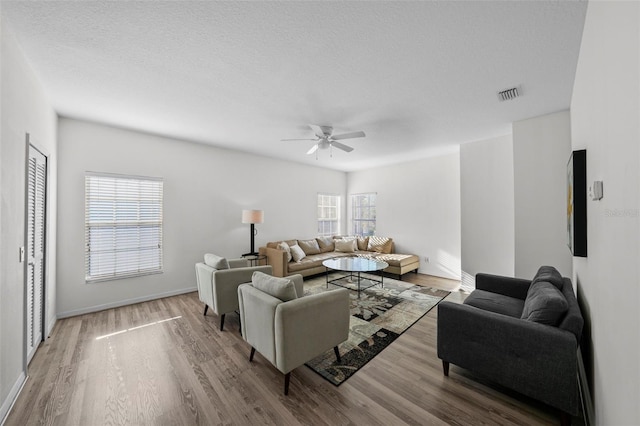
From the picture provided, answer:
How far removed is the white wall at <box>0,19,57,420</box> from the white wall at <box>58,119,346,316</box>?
4.25 ft

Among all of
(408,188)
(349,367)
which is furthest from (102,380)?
(408,188)

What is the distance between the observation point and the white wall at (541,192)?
3.19m

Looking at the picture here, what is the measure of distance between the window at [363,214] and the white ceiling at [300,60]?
3.48 m

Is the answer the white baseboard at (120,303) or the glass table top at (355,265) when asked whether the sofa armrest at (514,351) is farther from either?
the white baseboard at (120,303)

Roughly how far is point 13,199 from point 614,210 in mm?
3835

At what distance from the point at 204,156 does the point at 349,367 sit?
4.21 metres

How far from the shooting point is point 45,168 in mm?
2824

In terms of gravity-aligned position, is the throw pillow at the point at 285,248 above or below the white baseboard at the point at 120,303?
above

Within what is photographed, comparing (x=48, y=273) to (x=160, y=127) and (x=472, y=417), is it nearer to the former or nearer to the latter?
(x=160, y=127)

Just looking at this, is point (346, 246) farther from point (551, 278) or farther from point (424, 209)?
point (551, 278)

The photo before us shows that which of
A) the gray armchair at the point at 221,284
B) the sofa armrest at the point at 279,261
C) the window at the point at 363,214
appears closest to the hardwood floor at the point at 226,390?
the gray armchair at the point at 221,284

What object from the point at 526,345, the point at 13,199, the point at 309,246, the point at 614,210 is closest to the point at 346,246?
the point at 309,246

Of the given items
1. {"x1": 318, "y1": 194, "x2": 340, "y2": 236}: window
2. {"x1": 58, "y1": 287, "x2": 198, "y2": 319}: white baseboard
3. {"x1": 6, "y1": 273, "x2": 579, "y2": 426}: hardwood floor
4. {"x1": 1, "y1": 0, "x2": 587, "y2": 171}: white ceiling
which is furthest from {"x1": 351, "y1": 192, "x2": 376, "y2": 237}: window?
{"x1": 58, "y1": 287, "x2": 198, "y2": 319}: white baseboard

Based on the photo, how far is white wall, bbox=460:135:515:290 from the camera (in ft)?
13.3
